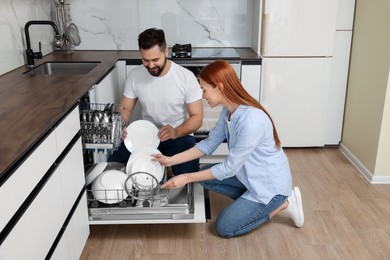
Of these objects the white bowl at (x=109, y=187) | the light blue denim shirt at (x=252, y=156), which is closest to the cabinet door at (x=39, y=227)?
the white bowl at (x=109, y=187)

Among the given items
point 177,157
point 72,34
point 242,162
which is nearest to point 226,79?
point 242,162

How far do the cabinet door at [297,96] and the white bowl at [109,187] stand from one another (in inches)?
61.9

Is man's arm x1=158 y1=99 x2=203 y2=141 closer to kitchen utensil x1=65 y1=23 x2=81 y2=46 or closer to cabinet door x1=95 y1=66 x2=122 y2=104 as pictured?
cabinet door x1=95 y1=66 x2=122 y2=104

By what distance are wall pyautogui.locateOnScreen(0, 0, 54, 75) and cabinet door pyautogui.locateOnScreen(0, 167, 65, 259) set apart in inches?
46.9

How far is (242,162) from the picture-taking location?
225 centimetres

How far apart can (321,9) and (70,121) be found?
7.18ft

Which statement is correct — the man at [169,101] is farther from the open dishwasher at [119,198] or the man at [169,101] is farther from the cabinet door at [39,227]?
the cabinet door at [39,227]

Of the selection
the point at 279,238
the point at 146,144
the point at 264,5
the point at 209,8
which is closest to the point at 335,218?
the point at 279,238

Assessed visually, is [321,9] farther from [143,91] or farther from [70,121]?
[70,121]

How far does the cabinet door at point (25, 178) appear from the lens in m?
1.32

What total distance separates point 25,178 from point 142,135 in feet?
3.99

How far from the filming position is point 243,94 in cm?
223

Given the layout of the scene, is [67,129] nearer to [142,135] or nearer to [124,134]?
[124,134]

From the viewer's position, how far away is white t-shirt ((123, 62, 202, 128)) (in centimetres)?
274
